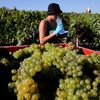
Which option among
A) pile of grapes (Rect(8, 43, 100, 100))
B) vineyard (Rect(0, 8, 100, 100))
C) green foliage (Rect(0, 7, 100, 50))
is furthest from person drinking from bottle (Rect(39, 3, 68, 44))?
green foliage (Rect(0, 7, 100, 50))

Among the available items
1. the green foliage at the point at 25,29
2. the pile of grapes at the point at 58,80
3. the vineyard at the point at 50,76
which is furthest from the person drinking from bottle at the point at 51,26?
the green foliage at the point at 25,29

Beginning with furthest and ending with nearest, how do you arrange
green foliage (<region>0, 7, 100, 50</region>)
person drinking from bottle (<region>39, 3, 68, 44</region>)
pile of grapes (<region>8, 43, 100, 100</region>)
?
green foliage (<region>0, 7, 100, 50</region>) < person drinking from bottle (<region>39, 3, 68, 44</region>) < pile of grapes (<region>8, 43, 100, 100</region>)

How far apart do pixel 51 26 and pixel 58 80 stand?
2647 mm

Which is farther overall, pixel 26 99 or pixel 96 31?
pixel 96 31

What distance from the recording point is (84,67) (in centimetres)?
194

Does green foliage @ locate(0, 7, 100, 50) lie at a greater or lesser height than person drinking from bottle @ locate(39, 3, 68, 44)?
lesser

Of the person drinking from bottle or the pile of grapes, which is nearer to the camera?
the pile of grapes

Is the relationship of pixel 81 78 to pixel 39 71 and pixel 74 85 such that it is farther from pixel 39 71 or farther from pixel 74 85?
pixel 39 71

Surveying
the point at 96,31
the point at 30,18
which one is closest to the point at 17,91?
the point at 30,18

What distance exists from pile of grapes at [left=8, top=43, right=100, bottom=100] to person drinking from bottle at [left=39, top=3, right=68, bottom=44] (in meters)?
2.07

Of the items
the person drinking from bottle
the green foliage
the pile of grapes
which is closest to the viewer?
the pile of grapes

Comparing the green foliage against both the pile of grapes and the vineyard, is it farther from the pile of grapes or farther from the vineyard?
the pile of grapes

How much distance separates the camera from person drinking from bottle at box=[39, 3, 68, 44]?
407 centimetres

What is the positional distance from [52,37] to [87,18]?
38.6 ft
